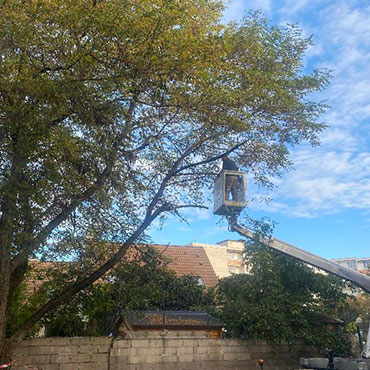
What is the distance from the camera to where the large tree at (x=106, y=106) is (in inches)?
268

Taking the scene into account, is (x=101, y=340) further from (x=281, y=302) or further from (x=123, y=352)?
(x=281, y=302)

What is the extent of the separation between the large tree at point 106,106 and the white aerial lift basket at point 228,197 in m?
1.28

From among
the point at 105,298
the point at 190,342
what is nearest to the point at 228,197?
the point at 105,298

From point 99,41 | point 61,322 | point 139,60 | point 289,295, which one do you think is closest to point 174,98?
point 139,60

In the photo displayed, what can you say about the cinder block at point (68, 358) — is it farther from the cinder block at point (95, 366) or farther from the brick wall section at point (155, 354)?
the cinder block at point (95, 366)

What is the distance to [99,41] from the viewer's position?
701 centimetres

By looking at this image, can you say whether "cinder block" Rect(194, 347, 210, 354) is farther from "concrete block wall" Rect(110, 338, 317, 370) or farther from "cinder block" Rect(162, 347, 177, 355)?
"cinder block" Rect(162, 347, 177, 355)

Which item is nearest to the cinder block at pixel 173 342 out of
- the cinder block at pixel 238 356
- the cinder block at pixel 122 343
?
the cinder block at pixel 122 343

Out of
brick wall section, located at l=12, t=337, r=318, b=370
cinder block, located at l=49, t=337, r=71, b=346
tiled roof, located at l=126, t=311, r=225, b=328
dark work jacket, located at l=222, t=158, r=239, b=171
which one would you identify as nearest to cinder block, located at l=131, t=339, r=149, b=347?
brick wall section, located at l=12, t=337, r=318, b=370

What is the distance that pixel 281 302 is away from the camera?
1148 centimetres

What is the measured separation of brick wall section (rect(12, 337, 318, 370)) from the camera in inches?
336

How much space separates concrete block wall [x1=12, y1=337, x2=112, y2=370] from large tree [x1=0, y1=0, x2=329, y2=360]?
2.97 ft

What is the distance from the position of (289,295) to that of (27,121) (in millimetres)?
9074

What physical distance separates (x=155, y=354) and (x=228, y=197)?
15.8 ft
